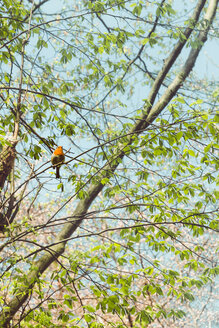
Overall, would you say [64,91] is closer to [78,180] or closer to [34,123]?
[34,123]

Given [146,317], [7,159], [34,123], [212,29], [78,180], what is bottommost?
[146,317]

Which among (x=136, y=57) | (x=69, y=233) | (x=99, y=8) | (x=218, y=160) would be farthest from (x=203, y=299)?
(x=99, y=8)

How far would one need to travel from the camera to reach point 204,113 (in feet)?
10.3

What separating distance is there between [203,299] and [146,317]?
10.7 metres

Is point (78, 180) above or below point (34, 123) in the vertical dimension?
below

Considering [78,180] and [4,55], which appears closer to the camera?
[78,180]

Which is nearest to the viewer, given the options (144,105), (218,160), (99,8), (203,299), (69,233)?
(218,160)

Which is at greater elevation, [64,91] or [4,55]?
[64,91]

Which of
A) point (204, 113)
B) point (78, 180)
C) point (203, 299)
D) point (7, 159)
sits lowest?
point (7, 159)

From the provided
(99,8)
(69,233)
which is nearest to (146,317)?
(69,233)

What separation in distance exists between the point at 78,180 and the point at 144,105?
6.80 ft

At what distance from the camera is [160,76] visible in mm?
6676

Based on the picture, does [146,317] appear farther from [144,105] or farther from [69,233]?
[144,105]

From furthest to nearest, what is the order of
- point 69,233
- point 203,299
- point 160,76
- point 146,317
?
point 203,299 → point 160,76 → point 69,233 → point 146,317
